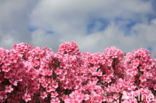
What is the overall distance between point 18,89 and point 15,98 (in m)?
0.31

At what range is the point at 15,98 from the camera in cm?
715

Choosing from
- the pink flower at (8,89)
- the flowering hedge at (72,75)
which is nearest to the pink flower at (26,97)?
the flowering hedge at (72,75)

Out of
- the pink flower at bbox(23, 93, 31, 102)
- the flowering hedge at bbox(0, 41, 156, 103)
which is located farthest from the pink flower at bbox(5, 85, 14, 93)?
the pink flower at bbox(23, 93, 31, 102)

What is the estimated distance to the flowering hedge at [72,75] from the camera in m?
7.00

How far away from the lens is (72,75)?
8.11 m

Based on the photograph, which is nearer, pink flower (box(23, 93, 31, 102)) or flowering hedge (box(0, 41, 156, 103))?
flowering hedge (box(0, 41, 156, 103))

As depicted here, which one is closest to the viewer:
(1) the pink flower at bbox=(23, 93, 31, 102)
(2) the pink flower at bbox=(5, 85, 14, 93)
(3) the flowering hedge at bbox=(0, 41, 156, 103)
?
(2) the pink flower at bbox=(5, 85, 14, 93)

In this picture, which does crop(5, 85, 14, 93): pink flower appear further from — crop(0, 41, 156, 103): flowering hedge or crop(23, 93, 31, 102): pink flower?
crop(23, 93, 31, 102): pink flower

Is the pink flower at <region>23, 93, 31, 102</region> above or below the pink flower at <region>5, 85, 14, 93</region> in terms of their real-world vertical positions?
below

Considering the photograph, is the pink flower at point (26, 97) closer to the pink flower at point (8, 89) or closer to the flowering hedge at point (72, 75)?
the flowering hedge at point (72, 75)

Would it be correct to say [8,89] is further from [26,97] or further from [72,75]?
[72,75]

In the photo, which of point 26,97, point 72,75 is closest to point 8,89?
point 26,97

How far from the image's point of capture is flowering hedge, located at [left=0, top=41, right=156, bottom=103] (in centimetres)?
700

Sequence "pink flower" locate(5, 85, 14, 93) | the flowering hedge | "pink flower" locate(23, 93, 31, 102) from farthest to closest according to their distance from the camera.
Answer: "pink flower" locate(23, 93, 31, 102), the flowering hedge, "pink flower" locate(5, 85, 14, 93)
